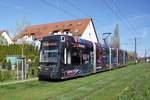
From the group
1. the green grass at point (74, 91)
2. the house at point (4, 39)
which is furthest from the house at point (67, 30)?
the green grass at point (74, 91)

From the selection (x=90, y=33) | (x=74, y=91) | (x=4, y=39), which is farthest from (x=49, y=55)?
(x=90, y=33)

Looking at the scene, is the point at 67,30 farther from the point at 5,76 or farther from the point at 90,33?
the point at 5,76

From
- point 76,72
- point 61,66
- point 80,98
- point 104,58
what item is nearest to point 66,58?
point 61,66

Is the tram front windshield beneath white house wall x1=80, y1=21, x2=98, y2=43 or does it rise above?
beneath

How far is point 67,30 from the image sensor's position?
68.3 m

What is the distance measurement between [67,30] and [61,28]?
2.65 meters

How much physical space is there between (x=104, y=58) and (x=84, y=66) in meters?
9.20

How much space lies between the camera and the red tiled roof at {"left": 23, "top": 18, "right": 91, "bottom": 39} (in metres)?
65.6

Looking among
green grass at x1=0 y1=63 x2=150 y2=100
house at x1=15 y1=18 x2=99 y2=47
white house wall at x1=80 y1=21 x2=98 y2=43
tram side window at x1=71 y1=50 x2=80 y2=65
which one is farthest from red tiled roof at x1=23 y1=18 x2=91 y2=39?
green grass at x1=0 y1=63 x2=150 y2=100

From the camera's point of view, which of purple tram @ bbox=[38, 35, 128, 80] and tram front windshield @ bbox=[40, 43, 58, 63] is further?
tram front windshield @ bbox=[40, 43, 58, 63]

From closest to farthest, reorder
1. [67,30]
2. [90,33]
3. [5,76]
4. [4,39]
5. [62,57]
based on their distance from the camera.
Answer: [62,57], [5,76], [4,39], [90,33], [67,30]

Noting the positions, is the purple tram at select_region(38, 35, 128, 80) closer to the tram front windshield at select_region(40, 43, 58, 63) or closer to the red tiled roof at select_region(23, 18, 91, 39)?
the tram front windshield at select_region(40, 43, 58, 63)

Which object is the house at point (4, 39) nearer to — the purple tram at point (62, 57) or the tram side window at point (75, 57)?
the purple tram at point (62, 57)

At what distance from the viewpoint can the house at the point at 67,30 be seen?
64812 millimetres
